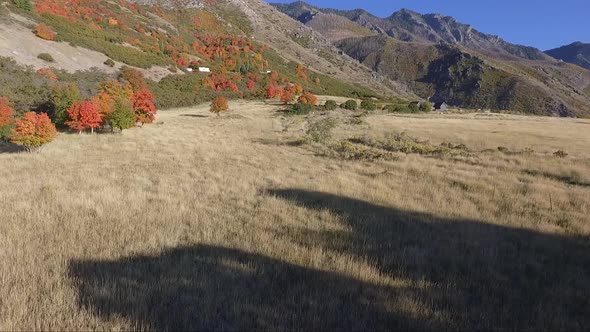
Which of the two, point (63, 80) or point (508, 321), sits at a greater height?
point (63, 80)

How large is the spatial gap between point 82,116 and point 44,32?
46403 mm

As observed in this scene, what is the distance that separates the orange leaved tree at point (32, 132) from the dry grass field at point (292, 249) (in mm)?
7660

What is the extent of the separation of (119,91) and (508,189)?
131ft

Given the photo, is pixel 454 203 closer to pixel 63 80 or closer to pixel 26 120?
pixel 26 120

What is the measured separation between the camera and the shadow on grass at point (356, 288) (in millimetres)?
5004

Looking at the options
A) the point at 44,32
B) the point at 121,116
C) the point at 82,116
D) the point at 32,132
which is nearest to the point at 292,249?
the point at 32,132

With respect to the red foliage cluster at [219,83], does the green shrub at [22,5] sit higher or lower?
higher

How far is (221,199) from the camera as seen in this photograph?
12.6 metres

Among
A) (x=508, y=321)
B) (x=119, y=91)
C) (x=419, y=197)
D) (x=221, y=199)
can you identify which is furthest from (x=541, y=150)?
(x=119, y=91)

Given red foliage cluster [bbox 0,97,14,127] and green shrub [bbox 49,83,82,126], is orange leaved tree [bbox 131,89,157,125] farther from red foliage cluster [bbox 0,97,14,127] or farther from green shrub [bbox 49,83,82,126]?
red foliage cluster [bbox 0,97,14,127]

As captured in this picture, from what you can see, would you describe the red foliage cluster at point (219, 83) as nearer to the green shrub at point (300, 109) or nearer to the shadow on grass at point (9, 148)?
the green shrub at point (300, 109)

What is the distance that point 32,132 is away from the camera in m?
26.5

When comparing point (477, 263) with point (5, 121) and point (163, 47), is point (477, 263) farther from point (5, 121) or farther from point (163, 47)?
point (163, 47)

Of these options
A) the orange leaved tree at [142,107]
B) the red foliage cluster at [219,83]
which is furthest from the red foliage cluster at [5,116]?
the red foliage cluster at [219,83]
